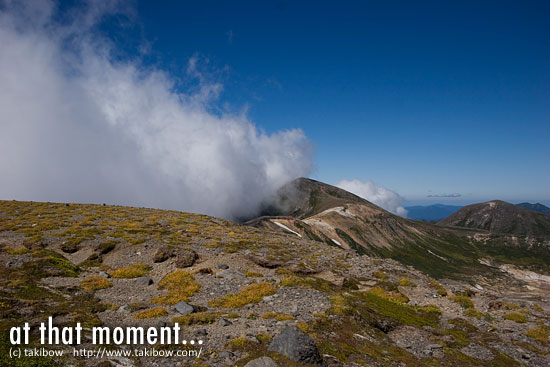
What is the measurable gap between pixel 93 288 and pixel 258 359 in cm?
1791

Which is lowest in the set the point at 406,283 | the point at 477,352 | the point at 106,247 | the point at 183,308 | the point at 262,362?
the point at 477,352

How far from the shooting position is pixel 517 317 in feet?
81.9

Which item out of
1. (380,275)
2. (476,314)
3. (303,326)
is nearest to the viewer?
(303,326)

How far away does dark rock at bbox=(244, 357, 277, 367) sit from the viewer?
12.7m

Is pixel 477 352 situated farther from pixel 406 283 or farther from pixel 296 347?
pixel 406 283

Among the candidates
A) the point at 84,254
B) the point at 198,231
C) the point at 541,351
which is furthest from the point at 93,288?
the point at 541,351

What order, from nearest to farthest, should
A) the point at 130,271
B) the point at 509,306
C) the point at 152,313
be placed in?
the point at 152,313, the point at 130,271, the point at 509,306

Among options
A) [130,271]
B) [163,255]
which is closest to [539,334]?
Result: [163,255]

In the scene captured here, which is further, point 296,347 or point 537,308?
point 537,308

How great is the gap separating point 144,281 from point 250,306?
1118 centimetres

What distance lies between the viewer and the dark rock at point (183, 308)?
19.2 metres

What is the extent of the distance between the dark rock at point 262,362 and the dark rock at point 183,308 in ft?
25.9

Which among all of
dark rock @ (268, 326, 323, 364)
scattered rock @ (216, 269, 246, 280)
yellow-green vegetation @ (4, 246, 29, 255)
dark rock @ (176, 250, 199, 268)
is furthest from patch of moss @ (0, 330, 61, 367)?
yellow-green vegetation @ (4, 246, 29, 255)

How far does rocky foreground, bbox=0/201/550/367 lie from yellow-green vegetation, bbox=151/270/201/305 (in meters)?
0.10
